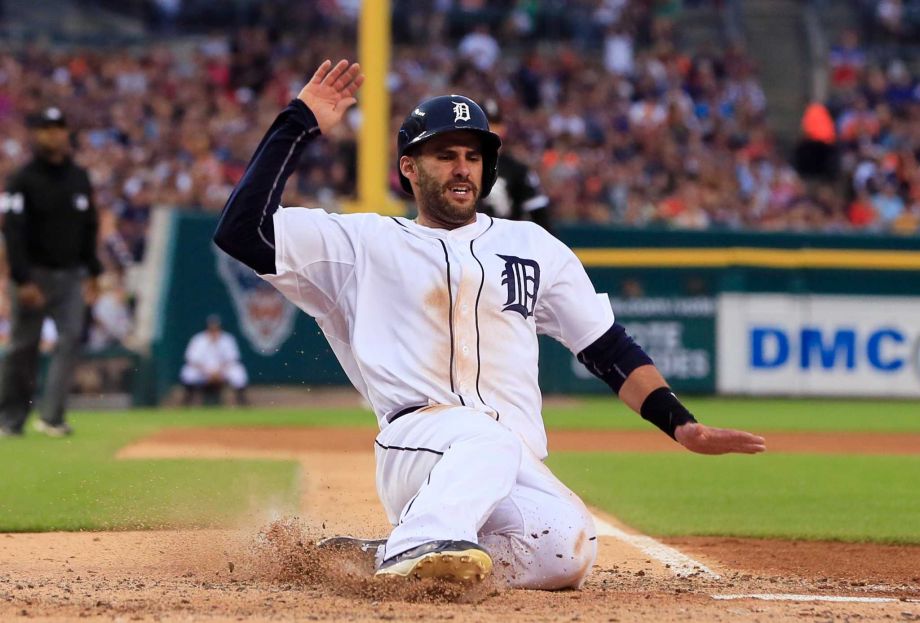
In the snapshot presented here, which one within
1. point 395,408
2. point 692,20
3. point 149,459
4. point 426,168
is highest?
point 692,20

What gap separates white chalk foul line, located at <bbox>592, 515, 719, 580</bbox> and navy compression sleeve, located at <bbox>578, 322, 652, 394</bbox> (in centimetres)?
71

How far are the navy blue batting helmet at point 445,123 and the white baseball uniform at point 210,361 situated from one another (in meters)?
9.16

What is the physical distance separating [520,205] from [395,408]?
14.4 ft

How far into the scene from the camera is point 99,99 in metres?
19.1

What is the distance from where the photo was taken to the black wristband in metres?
4.47

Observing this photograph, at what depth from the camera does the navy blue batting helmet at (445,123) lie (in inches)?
178

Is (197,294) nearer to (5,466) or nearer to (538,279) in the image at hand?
(5,466)

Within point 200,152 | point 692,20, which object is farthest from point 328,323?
point 692,20

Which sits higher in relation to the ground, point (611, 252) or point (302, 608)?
point (611, 252)

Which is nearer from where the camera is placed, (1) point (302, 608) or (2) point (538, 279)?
(1) point (302, 608)

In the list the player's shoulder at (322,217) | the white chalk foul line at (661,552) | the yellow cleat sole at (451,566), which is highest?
the player's shoulder at (322,217)

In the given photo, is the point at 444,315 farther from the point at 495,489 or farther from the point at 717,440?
the point at 717,440

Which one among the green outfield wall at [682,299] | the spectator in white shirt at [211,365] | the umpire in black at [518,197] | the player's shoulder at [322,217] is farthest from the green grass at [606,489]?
the green outfield wall at [682,299]

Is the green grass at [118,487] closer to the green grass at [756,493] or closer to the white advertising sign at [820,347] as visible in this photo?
the green grass at [756,493]
